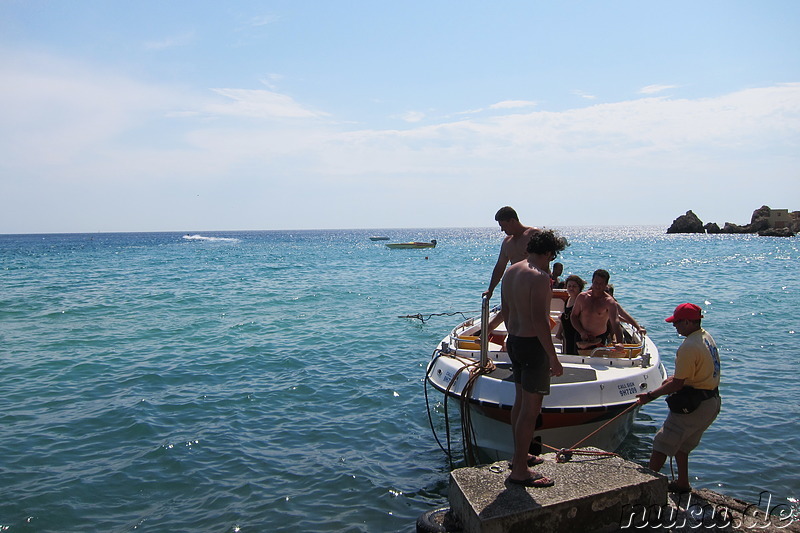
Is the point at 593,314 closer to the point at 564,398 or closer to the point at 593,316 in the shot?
the point at 593,316

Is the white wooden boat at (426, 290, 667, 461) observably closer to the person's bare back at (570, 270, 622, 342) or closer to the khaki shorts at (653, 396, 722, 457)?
the person's bare back at (570, 270, 622, 342)

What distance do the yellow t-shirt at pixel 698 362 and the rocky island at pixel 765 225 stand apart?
98.2 m

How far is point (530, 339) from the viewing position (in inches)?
178

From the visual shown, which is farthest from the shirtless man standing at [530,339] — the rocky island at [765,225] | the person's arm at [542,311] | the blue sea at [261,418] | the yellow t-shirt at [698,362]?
the rocky island at [765,225]

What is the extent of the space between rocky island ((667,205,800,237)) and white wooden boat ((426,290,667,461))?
96.1 meters

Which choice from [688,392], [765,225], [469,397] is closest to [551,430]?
[469,397]

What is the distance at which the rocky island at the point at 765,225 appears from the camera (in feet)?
295

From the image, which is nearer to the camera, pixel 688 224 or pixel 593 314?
pixel 593 314

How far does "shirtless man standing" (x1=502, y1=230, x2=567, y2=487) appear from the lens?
438cm

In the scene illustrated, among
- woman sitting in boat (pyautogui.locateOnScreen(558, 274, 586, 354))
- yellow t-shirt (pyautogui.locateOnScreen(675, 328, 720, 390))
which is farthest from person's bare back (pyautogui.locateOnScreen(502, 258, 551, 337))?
woman sitting in boat (pyautogui.locateOnScreen(558, 274, 586, 354))

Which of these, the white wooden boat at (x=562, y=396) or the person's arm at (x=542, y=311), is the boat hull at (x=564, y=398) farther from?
the person's arm at (x=542, y=311)

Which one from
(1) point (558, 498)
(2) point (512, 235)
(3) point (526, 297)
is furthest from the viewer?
(2) point (512, 235)

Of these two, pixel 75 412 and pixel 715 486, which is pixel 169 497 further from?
pixel 715 486

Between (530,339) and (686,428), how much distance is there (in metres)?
1.60
